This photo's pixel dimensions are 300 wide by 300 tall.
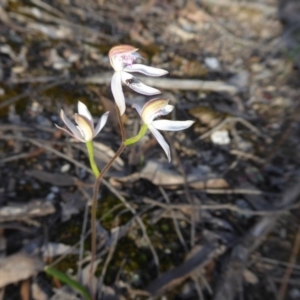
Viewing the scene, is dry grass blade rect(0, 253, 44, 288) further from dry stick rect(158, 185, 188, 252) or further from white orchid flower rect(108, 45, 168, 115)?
white orchid flower rect(108, 45, 168, 115)

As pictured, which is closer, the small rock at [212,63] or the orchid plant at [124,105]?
the orchid plant at [124,105]

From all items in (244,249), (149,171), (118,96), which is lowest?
(244,249)

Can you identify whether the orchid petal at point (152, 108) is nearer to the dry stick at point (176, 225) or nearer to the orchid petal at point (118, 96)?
the orchid petal at point (118, 96)

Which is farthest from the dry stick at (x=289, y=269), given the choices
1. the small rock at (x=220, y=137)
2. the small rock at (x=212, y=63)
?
the small rock at (x=212, y=63)

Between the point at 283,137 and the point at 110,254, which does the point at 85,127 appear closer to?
the point at 110,254

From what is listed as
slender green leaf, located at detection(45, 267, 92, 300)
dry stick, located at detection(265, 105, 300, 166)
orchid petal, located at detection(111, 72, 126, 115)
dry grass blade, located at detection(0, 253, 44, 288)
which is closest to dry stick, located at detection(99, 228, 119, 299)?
slender green leaf, located at detection(45, 267, 92, 300)

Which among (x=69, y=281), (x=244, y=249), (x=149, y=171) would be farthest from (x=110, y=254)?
(x=244, y=249)

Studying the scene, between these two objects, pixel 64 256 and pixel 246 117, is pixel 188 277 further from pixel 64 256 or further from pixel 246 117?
pixel 246 117
